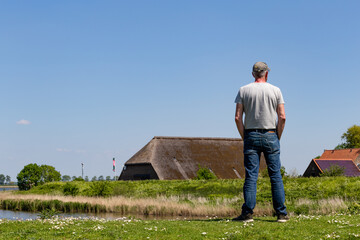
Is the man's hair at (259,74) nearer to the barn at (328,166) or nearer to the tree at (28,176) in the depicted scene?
the barn at (328,166)

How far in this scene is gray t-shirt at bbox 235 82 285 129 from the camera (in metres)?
8.83

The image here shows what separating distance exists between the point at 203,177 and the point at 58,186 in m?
16.7

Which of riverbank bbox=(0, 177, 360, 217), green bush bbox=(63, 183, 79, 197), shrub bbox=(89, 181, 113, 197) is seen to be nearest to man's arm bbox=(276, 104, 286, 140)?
riverbank bbox=(0, 177, 360, 217)

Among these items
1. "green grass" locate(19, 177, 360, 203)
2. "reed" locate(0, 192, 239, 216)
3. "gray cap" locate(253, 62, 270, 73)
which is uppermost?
"gray cap" locate(253, 62, 270, 73)

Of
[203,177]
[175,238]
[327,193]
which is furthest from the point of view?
[203,177]

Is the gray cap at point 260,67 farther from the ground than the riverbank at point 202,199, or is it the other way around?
the gray cap at point 260,67

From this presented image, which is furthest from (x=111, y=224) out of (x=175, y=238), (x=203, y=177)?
(x=203, y=177)

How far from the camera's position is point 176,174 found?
170 feet

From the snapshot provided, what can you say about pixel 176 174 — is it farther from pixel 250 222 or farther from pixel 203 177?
pixel 250 222

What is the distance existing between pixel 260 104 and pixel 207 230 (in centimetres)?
281

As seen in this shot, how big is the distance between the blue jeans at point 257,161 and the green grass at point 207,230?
49 cm

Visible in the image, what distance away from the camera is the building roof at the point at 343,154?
248 ft

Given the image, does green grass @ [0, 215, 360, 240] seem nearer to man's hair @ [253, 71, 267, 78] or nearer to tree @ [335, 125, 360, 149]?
man's hair @ [253, 71, 267, 78]

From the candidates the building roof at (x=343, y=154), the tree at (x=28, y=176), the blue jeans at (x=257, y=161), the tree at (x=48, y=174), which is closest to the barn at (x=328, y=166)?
the building roof at (x=343, y=154)
